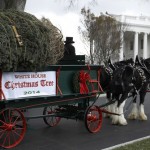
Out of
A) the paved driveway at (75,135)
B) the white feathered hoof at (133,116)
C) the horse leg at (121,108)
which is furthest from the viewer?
the white feathered hoof at (133,116)

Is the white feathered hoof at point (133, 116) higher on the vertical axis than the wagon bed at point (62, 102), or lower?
lower

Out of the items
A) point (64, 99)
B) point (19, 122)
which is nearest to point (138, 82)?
point (64, 99)

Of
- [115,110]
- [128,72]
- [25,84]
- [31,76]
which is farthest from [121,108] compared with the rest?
[25,84]

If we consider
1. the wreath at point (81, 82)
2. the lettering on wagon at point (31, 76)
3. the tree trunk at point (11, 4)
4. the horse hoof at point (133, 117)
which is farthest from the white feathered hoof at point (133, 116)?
the tree trunk at point (11, 4)

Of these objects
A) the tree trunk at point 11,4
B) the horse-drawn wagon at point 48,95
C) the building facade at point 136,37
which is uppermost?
the building facade at point 136,37

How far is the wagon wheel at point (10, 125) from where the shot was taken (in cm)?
739

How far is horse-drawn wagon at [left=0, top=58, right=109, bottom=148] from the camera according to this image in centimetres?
739

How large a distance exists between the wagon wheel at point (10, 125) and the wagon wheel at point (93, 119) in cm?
178

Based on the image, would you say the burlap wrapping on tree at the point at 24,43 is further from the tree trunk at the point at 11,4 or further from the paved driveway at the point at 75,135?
the tree trunk at the point at 11,4

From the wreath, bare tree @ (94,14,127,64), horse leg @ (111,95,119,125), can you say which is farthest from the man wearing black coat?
bare tree @ (94,14,127,64)

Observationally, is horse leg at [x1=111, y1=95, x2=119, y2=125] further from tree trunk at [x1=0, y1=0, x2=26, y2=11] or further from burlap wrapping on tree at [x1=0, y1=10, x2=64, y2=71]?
tree trunk at [x1=0, y1=0, x2=26, y2=11]

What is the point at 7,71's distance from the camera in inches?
283

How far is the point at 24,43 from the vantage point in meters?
7.45

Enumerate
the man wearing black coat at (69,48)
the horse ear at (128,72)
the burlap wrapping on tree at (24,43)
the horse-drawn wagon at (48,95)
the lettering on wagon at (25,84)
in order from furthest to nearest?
the horse ear at (128,72)
the man wearing black coat at (69,48)
the horse-drawn wagon at (48,95)
the lettering on wagon at (25,84)
the burlap wrapping on tree at (24,43)
